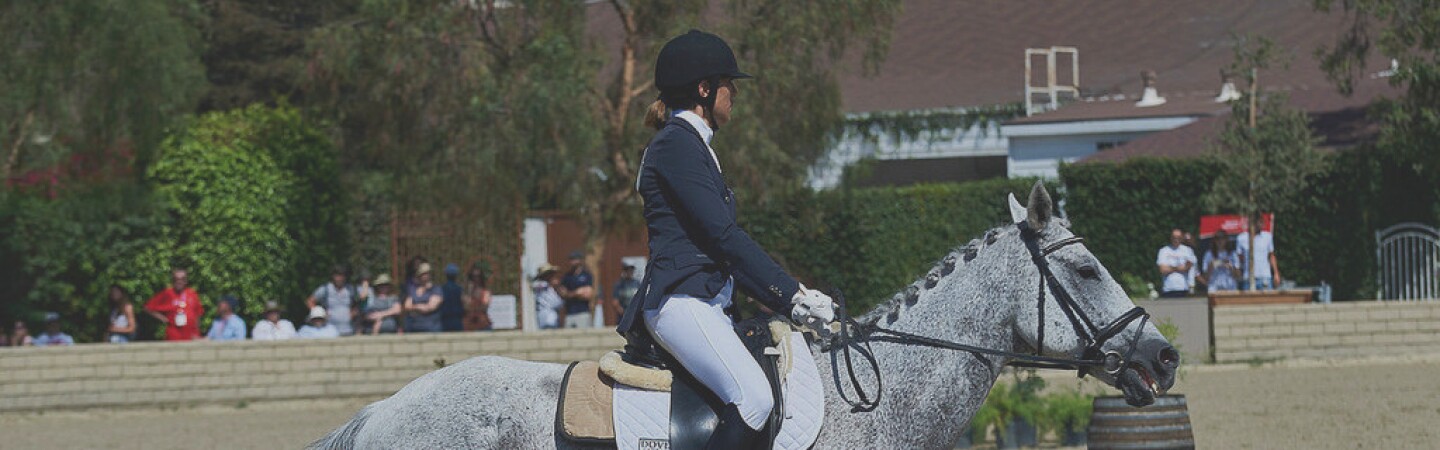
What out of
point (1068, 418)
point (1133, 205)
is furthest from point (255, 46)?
point (1068, 418)

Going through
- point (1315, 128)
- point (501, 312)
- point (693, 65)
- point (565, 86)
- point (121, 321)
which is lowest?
point (501, 312)

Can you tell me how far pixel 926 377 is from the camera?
5551 mm

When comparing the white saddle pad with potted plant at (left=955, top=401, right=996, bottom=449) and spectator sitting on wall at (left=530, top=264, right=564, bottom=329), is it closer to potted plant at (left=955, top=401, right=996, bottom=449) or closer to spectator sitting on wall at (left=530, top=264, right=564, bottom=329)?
potted plant at (left=955, top=401, right=996, bottom=449)

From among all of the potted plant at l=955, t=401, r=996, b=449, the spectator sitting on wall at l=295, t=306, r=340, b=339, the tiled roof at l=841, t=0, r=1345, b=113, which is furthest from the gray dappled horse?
the tiled roof at l=841, t=0, r=1345, b=113

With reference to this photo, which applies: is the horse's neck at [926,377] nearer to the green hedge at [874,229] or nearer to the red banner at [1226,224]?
the red banner at [1226,224]

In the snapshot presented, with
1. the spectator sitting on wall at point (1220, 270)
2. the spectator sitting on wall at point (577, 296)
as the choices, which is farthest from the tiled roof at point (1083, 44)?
the spectator sitting on wall at point (577, 296)

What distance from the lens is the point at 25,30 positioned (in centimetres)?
2230

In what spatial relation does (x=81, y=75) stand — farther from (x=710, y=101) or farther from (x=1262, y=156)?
(x=710, y=101)

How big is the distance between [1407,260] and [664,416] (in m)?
22.4

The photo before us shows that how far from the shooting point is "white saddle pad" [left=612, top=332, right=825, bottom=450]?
532cm

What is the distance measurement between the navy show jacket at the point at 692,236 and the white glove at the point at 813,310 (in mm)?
44

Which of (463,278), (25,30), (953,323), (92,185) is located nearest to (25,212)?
(92,185)

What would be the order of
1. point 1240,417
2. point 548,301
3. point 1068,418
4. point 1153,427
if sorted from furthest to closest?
point 548,301 < point 1240,417 < point 1068,418 < point 1153,427

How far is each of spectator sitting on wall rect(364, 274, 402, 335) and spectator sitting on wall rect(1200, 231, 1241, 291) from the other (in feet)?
33.2
